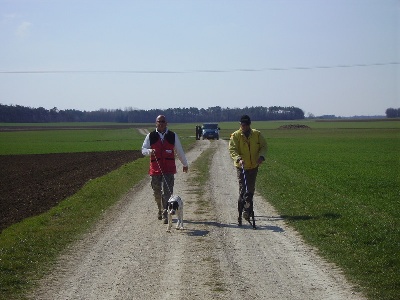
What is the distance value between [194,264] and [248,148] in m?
4.31

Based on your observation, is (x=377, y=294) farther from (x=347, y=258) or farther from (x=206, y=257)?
(x=206, y=257)

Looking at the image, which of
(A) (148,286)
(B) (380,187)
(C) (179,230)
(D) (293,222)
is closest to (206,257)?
(A) (148,286)

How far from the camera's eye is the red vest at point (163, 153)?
1313 centimetres

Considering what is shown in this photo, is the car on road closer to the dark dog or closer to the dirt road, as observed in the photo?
the dirt road

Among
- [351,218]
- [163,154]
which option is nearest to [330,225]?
[351,218]

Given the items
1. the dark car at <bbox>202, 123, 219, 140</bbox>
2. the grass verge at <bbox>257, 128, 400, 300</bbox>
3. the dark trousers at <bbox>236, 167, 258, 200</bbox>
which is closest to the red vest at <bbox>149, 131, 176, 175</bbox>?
the dark trousers at <bbox>236, 167, 258, 200</bbox>

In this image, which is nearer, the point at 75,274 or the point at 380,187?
the point at 75,274

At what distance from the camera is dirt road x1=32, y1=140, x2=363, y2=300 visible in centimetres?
768

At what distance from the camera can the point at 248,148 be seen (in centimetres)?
1284

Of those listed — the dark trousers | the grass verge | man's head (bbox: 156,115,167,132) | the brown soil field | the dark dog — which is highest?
man's head (bbox: 156,115,167,132)

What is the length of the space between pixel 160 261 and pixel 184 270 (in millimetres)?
694

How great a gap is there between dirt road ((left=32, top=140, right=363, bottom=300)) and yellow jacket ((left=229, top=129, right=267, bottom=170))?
133cm

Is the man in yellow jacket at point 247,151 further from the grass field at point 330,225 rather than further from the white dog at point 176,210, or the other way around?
the white dog at point 176,210

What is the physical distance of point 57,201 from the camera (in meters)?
18.2
